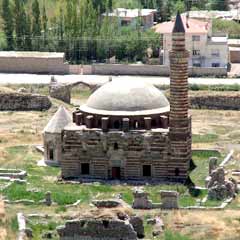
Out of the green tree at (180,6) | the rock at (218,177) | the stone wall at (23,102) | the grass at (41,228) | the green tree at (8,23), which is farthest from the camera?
the green tree at (180,6)

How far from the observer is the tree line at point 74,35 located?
93.2 meters

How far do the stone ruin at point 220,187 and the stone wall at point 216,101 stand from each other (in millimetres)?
24649

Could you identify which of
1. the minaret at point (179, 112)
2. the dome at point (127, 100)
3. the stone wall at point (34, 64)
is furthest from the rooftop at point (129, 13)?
the minaret at point (179, 112)

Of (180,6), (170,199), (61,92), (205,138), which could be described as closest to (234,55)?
(180,6)

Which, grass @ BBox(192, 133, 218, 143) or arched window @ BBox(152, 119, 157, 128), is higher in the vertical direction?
arched window @ BBox(152, 119, 157, 128)

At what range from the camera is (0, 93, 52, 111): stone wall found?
73762mm

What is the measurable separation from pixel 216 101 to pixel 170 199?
2859 centimetres

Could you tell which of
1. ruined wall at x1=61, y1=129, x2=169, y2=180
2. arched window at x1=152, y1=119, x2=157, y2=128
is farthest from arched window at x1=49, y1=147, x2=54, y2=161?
arched window at x1=152, y1=119, x2=157, y2=128

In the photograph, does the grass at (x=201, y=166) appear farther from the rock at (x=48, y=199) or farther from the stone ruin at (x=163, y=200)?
the rock at (x=48, y=199)

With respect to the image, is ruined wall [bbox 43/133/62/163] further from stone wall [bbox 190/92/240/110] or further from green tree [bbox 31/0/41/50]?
green tree [bbox 31/0/41/50]

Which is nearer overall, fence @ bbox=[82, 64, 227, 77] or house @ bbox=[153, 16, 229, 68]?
fence @ bbox=[82, 64, 227, 77]

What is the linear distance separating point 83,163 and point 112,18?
47669 mm

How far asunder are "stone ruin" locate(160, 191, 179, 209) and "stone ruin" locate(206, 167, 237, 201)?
275cm

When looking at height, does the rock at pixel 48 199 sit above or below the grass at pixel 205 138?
above
